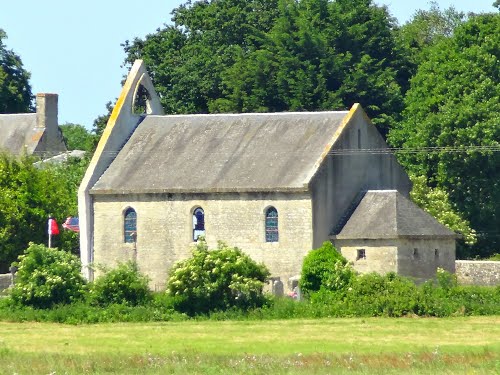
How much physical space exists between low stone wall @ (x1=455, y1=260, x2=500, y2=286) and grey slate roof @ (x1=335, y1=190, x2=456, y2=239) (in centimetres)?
386

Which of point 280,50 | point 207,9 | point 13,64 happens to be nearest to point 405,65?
point 280,50

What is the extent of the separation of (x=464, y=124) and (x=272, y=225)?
44.8 ft

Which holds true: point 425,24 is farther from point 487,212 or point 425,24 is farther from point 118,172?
point 118,172

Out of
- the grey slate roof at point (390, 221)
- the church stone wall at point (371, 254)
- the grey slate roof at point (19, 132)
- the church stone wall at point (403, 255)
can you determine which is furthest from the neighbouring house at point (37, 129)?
the church stone wall at point (403, 255)

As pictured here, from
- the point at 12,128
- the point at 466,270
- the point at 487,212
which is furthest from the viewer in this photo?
the point at 12,128

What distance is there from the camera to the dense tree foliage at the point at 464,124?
7244 centimetres

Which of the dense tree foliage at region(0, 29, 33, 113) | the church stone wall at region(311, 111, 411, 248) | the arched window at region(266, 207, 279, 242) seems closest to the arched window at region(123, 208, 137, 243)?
the arched window at region(266, 207, 279, 242)

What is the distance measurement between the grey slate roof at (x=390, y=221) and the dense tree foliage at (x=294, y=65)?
18274mm

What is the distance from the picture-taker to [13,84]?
347ft

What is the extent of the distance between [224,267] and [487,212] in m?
21.9

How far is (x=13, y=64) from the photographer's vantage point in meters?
107

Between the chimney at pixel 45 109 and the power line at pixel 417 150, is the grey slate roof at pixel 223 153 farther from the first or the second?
the chimney at pixel 45 109

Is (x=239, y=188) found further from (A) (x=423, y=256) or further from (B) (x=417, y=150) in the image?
(B) (x=417, y=150)

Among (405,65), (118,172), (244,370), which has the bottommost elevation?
(244,370)
